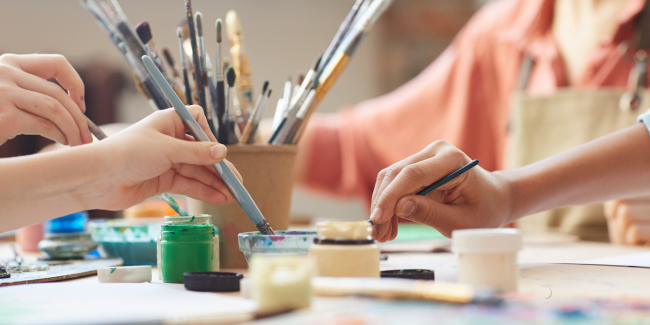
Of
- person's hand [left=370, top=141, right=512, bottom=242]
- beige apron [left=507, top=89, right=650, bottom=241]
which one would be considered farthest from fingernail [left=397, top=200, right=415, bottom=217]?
beige apron [left=507, top=89, right=650, bottom=241]

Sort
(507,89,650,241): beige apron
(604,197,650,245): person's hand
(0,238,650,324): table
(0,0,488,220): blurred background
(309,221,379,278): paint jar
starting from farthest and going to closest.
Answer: (0,0,488,220): blurred background
(507,89,650,241): beige apron
(604,197,650,245): person's hand
(309,221,379,278): paint jar
(0,238,650,324): table

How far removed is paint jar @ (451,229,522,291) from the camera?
0.36 meters

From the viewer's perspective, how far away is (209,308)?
1.06 feet

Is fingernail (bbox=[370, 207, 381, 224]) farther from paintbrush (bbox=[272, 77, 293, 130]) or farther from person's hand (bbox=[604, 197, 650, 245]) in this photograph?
person's hand (bbox=[604, 197, 650, 245])

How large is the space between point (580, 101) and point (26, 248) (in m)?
1.03

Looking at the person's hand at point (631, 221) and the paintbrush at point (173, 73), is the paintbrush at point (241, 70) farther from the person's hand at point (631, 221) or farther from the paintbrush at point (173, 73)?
the person's hand at point (631, 221)

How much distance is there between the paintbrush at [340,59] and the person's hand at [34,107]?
0.23 m

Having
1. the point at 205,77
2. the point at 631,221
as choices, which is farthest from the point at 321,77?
the point at 631,221

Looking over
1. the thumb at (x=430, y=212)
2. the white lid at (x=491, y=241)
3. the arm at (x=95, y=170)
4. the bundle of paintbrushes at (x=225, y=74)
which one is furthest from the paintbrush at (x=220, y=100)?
the white lid at (x=491, y=241)

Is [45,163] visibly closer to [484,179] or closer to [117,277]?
[117,277]

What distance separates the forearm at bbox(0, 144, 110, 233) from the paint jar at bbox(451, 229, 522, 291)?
281 mm

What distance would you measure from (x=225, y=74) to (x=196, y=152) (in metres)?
0.16

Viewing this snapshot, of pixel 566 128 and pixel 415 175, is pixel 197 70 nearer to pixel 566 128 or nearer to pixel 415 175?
pixel 415 175

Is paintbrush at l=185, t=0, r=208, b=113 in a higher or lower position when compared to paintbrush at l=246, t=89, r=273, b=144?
higher
